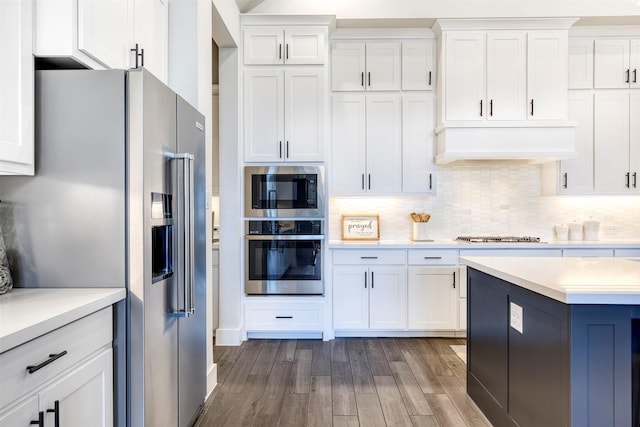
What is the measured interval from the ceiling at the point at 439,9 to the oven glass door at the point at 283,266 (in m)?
2.15

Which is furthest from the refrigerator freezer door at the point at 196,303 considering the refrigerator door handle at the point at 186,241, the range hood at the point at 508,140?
the range hood at the point at 508,140

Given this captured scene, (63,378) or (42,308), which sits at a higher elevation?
(42,308)

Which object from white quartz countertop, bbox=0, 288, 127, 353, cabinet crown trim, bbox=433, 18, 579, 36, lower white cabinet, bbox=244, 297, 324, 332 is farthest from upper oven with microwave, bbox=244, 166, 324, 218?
white quartz countertop, bbox=0, 288, 127, 353

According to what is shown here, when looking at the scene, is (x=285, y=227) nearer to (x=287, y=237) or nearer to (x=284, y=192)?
(x=287, y=237)

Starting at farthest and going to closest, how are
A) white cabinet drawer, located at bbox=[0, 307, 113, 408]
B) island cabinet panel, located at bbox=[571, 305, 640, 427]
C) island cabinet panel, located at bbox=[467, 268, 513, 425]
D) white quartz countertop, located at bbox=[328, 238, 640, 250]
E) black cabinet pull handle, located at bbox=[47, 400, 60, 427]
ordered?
white quartz countertop, located at bbox=[328, 238, 640, 250]
island cabinet panel, located at bbox=[467, 268, 513, 425]
island cabinet panel, located at bbox=[571, 305, 640, 427]
black cabinet pull handle, located at bbox=[47, 400, 60, 427]
white cabinet drawer, located at bbox=[0, 307, 113, 408]

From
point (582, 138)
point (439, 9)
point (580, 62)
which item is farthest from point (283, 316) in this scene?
point (580, 62)

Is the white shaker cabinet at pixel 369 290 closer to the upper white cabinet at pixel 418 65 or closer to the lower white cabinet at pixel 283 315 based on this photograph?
the lower white cabinet at pixel 283 315

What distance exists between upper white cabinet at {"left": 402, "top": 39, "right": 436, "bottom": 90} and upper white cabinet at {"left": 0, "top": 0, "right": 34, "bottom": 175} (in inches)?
123

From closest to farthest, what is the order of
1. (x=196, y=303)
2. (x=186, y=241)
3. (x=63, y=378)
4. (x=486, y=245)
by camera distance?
(x=63, y=378) → (x=186, y=241) → (x=196, y=303) → (x=486, y=245)

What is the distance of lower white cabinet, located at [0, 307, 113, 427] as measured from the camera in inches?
39.7

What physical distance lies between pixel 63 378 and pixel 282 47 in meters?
3.25

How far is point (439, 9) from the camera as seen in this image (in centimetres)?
359

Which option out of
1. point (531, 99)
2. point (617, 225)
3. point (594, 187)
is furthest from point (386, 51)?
point (617, 225)

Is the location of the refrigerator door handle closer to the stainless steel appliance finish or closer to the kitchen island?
the kitchen island
